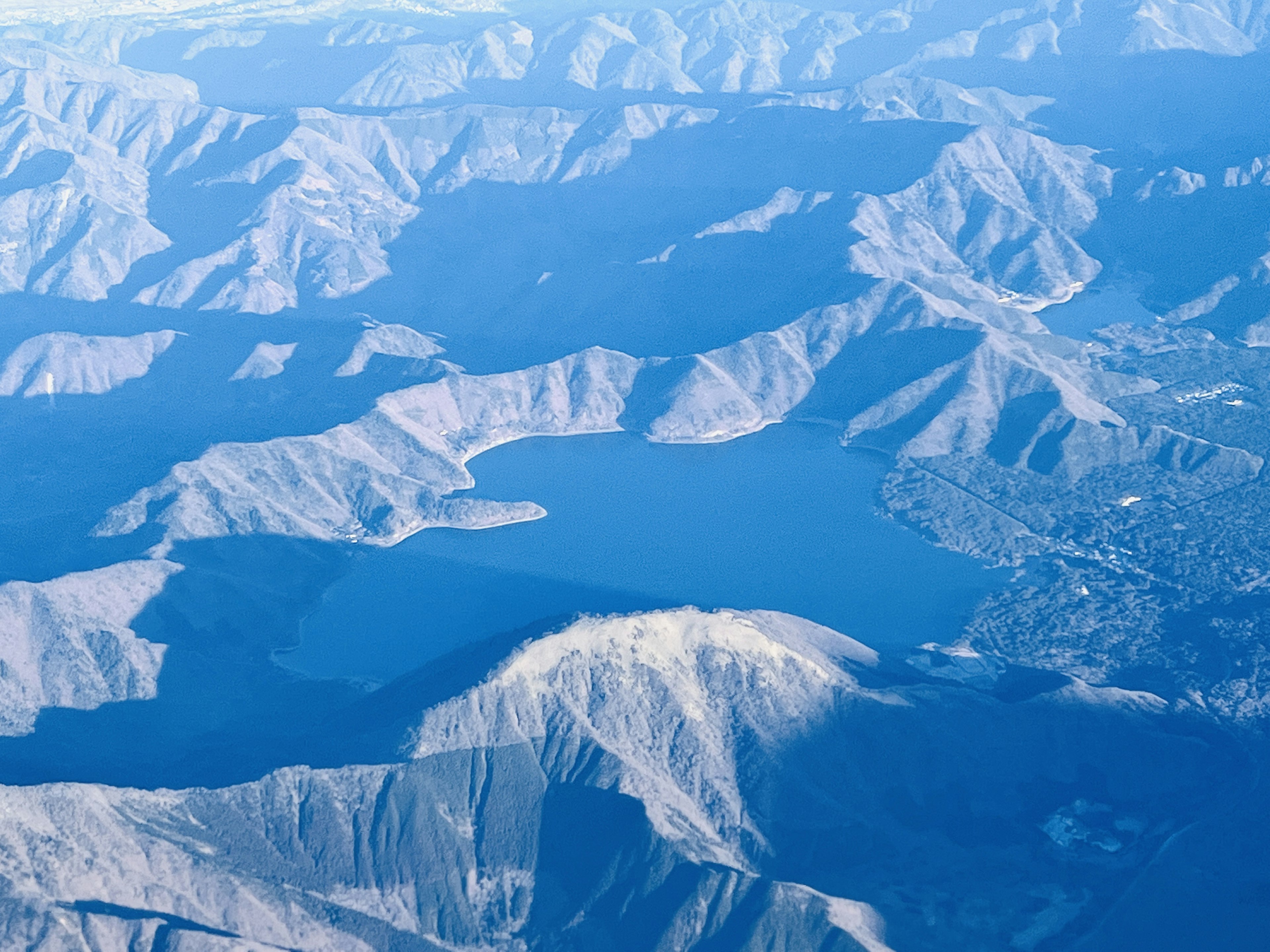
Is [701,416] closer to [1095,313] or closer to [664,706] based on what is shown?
[1095,313]

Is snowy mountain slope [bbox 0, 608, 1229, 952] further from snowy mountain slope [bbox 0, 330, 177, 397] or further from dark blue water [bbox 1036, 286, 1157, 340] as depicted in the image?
snowy mountain slope [bbox 0, 330, 177, 397]

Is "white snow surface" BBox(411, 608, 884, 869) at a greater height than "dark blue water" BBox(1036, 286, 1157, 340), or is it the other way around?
"white snow surface" BBox(411, 608, 884, 869)

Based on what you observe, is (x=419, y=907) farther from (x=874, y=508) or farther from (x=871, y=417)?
(x=871, y=417)

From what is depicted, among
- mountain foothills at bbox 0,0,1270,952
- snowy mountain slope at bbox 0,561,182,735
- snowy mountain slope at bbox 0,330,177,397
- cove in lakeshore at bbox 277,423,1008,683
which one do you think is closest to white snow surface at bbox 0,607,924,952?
mountain foothills at bbox 0,0,1270,952

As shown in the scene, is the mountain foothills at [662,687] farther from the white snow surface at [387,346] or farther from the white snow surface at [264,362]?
the white snow surface at [387,346]

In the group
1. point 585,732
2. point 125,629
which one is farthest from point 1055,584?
point 125,629
